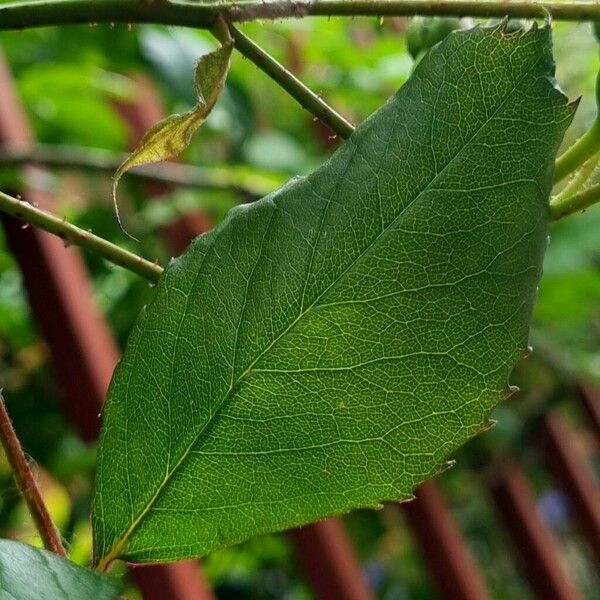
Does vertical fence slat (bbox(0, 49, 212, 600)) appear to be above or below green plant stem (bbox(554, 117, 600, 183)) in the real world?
above

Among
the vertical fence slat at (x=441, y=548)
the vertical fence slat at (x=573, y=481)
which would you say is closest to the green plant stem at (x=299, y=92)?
the vertical fence slat at (x=441, y=548)

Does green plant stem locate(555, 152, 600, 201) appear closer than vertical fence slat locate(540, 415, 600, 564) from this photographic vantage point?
Yes

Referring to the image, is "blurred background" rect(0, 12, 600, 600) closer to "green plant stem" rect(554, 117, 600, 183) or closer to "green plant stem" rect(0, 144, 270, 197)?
"green plant stem" rect(0, 144, 270, 197)

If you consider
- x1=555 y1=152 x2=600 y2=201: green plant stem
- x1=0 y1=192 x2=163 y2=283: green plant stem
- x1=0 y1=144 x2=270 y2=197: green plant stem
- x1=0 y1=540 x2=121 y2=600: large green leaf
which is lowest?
x1=0 y1=540 x2=121 y2=600: large green leaf

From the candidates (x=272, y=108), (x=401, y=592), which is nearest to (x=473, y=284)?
(x=272, y=108)

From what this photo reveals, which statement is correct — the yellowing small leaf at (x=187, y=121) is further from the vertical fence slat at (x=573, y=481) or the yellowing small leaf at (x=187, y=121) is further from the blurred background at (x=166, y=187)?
the vertical fence slat at (x=573, y=481)

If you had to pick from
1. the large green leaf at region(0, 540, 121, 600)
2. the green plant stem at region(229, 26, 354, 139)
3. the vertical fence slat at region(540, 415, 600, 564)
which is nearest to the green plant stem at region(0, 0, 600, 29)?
the green plant stem at region(229, 26, 354, 139)
